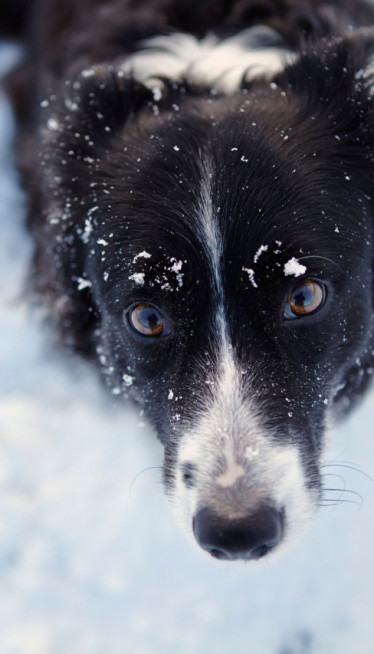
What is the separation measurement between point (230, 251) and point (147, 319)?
0.44m

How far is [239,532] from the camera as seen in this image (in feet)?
7.06

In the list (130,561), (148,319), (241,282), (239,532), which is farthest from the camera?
(130,561)

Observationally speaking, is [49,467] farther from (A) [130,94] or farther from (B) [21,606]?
(A) [130,94]

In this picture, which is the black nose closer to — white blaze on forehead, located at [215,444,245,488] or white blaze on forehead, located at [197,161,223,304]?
white blaze on forehead, located at [215,444,245,488]

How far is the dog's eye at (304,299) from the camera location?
2.40 meters

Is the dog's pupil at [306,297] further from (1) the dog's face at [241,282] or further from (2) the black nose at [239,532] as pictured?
(2) the black nose at [239,532]

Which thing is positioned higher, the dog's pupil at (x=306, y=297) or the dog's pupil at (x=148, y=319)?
the dog's pupil at (x=148, y=319)

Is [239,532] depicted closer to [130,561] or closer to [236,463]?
[236,463]

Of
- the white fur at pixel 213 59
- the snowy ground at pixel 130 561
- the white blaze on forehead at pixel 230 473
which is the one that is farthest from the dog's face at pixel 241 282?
the snowy ground at pixel 130 561

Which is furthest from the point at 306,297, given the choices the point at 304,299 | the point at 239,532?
the point at 239,532

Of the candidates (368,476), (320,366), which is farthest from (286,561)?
(320,366)

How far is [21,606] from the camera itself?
3.01 metres

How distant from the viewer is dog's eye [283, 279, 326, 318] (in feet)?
7.88

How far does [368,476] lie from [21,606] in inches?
71.0
